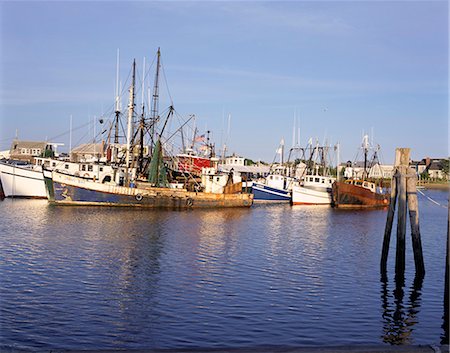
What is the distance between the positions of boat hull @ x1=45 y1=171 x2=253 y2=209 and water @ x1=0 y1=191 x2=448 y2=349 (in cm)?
1488

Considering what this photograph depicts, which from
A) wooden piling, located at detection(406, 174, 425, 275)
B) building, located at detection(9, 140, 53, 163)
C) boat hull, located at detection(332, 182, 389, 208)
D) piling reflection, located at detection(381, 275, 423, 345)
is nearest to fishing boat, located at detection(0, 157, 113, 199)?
boat hull, located at detection(332, 182, 389, 208)

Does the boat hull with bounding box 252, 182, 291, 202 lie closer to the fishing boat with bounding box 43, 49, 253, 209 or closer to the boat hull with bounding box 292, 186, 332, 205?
the boat hull with bounding box 292, 186, 332, 205

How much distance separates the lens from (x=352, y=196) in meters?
72.7

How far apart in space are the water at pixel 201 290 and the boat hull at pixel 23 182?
26374 mm

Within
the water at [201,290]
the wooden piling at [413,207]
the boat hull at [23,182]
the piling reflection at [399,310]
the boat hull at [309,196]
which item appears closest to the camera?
the water at [201,290]

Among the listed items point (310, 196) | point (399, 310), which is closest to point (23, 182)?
point (310, 196)

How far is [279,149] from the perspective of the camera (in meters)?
103

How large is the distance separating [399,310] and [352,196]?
5498 cm

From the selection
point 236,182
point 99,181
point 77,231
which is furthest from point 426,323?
point 236,182

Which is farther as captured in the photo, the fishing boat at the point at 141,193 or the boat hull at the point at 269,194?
the boat hull at the point at 269,194

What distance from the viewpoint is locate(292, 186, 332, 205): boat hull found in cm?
7581

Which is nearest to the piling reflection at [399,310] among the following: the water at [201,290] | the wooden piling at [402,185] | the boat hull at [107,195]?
the water at [201,290]

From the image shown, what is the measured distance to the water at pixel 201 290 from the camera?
15.2 metres

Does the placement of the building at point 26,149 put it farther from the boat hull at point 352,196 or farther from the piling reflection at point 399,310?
the piling reflection at point 399,310
